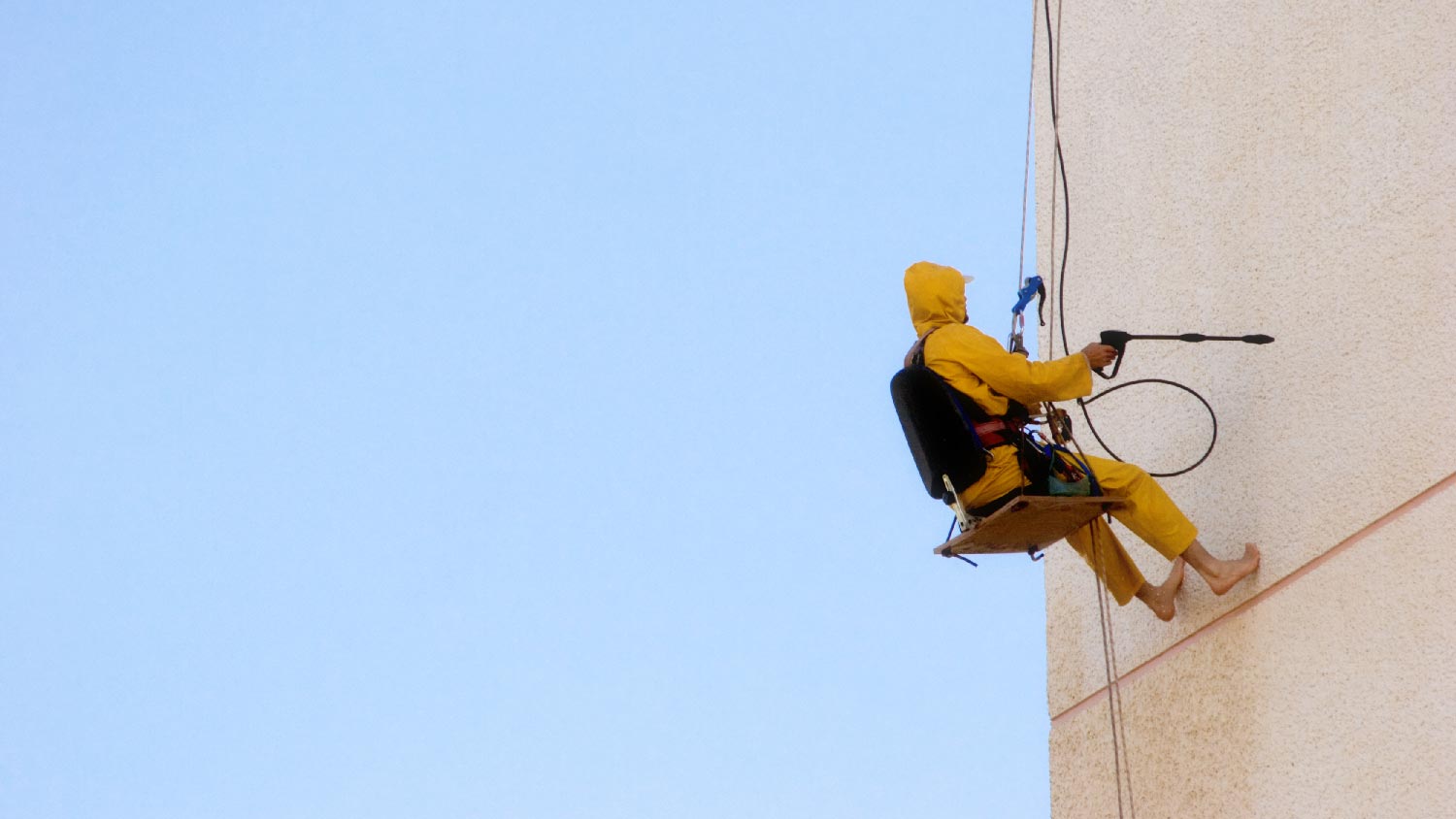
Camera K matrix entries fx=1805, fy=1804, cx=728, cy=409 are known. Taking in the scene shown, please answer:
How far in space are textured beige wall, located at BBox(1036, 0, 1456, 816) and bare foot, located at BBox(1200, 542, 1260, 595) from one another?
0.17 feet

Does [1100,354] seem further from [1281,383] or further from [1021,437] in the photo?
[1281,383]

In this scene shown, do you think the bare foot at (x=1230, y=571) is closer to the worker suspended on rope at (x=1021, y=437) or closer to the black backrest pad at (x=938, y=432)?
the worker suspended on rope at (x=1021, y=437)

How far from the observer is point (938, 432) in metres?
5.55

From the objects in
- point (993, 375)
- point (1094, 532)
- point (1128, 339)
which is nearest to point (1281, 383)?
point (1128, 339)

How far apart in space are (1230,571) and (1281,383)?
1.99 ft

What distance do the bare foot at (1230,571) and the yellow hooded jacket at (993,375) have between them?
2.24 feet

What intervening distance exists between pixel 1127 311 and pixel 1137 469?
1.14m

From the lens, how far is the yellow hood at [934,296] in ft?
18.7

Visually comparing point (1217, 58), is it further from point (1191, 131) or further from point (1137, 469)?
point (1137, 469)

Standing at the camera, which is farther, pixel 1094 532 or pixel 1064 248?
pixel 1064 248

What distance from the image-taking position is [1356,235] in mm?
5363

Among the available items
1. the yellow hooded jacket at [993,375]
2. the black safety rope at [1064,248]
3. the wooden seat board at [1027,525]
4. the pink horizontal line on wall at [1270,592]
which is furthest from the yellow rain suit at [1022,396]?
the black safety rope at [1064,248]

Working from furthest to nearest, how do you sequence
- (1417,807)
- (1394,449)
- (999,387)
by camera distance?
(999,387) < (1394,449) < (1417,807)

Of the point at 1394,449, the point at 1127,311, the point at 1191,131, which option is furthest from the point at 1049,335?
the point at 1394,449
